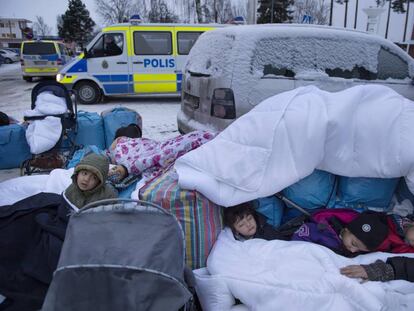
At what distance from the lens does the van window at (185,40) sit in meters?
9.72

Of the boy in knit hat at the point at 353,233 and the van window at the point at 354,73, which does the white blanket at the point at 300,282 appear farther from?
the van window at the point at 354,73

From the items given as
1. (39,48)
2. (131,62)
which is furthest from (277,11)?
(131,62)

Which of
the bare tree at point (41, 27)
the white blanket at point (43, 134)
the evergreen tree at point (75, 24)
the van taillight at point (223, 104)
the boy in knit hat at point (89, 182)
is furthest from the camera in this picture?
the bare tree at point (41, 27)

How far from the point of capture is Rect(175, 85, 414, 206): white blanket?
2154 millimetres

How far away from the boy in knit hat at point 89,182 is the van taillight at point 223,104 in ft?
5.86

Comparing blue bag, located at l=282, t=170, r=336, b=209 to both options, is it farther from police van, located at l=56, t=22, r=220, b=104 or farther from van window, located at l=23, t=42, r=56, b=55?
van window, located at l=23, t=42, r=56, b=55

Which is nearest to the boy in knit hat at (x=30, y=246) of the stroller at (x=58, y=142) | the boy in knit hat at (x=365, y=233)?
the boy in knit hat at (x=365, y=233)

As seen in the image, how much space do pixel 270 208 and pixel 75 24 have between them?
4418 cm

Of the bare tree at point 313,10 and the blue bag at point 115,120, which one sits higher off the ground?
the bare tree at point 313,10

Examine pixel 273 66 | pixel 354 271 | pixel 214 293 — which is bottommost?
pixel 214 293

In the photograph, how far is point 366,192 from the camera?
2.33 meters

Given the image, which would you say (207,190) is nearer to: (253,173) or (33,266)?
(253,173)

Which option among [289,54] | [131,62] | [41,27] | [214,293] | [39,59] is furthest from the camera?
[41,27]

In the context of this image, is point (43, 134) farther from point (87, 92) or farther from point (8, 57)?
point (8, 57)
